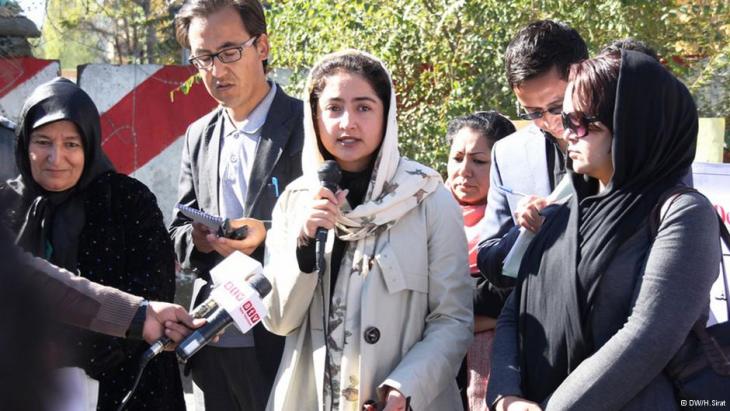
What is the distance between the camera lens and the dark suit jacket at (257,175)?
414 cm

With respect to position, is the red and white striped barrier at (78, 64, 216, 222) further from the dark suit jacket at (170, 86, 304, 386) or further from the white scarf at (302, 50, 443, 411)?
the white scarf at (302, 50, 443, 411)

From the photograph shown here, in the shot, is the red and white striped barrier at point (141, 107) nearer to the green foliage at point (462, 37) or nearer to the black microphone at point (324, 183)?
the green foliage at point (462, 37)

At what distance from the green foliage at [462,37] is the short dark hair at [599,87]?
9.89 ft

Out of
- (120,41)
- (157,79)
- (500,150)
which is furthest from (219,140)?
(120,41)

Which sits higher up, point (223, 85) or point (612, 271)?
point (223, 85)

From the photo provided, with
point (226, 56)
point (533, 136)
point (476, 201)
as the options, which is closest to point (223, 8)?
point (226, 56)

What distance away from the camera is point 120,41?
54.5 feet

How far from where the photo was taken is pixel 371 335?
332 cm

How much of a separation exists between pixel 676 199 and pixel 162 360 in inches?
82.4

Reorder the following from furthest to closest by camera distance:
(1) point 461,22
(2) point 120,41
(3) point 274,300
Result: (2) point 120,41 < (1) point 461,22 < (3) point 274,300

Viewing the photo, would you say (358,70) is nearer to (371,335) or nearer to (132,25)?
(371,335)

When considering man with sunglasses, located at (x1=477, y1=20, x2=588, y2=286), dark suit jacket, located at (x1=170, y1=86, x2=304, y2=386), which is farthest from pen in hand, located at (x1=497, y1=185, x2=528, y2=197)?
dark suit jacket, located at (x1=170, y1=86, x2=304, y2=386)

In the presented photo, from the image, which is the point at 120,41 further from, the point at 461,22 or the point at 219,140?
the point at 219,140

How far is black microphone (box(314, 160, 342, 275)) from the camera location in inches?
127
